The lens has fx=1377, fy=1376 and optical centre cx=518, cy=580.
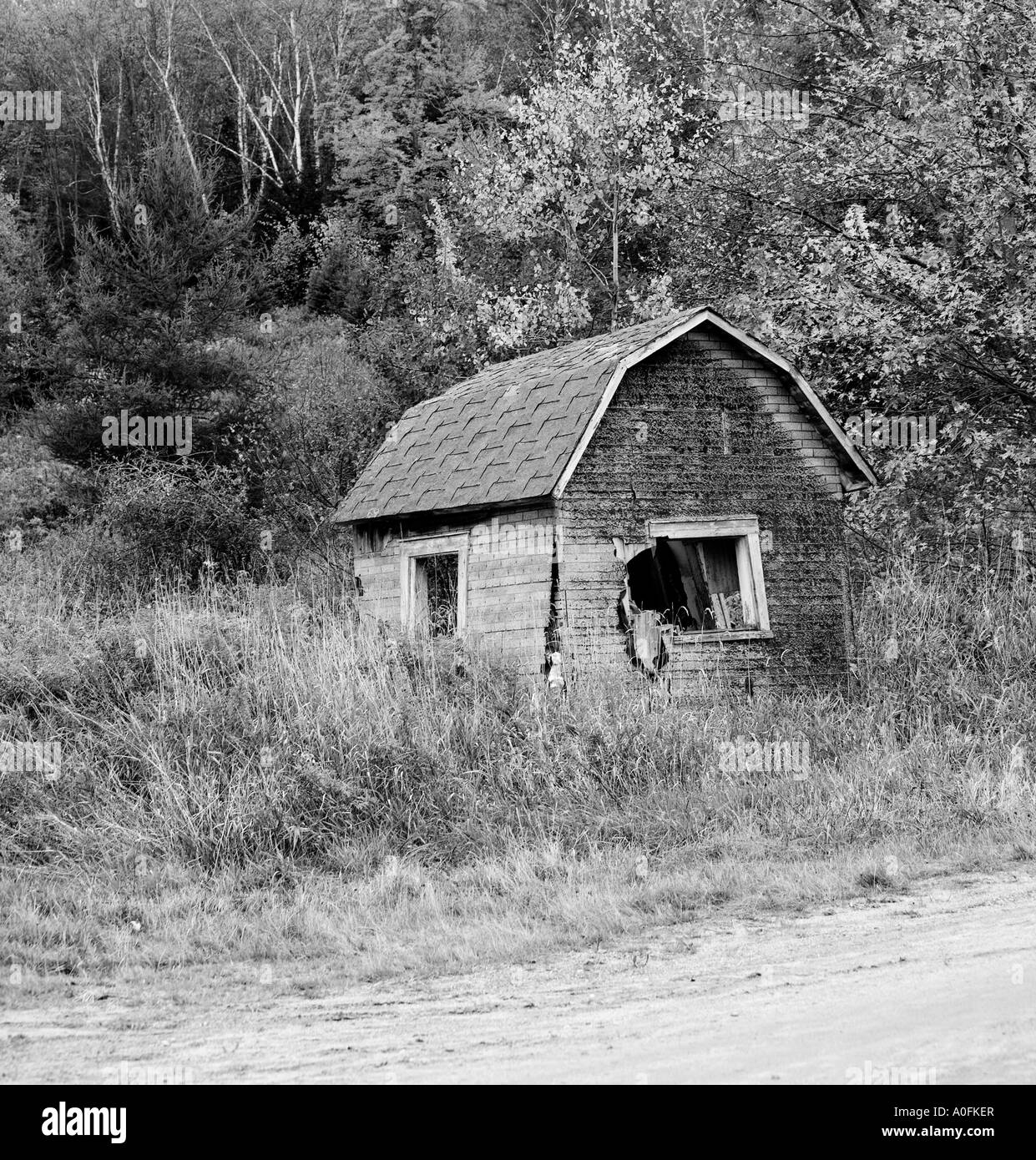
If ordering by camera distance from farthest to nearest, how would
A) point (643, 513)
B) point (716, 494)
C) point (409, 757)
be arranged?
1. point (716, 494)
2. point (643, 513)
3. point (409, 757)

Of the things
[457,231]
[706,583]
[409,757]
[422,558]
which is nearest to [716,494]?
[706,583]

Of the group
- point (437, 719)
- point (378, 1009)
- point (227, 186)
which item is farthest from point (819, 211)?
point (227, 186)

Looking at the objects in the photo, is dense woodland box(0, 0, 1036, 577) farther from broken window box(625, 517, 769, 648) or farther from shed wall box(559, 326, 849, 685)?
broken window box(625, 517, 769, 648)

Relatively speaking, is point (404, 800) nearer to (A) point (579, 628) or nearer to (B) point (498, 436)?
(A) point (579, 628)

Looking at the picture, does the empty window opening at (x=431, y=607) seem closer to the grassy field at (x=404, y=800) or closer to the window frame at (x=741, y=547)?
the grassy field at (x=404, y=800)

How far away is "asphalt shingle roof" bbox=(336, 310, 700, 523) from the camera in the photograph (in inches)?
600

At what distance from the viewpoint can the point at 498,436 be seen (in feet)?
53.7

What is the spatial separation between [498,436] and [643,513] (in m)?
2.08

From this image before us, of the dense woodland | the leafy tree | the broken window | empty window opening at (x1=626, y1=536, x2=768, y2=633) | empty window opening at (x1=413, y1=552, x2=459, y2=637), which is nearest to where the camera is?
the broken window

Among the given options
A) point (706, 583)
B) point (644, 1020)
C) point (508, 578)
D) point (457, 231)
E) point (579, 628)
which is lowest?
point (644, 1020)

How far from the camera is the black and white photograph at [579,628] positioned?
627cm

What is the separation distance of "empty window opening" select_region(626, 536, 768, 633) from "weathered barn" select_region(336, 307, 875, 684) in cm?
3

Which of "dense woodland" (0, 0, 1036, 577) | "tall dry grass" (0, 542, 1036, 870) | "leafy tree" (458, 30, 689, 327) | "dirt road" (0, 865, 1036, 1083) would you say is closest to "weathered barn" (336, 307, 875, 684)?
"tall dry grass" (0, 542, 1036, 870)

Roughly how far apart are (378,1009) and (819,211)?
1962 centimetres
